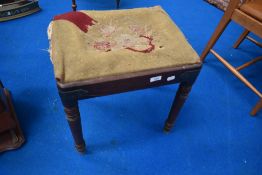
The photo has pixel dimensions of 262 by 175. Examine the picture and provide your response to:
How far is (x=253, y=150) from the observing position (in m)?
1.13

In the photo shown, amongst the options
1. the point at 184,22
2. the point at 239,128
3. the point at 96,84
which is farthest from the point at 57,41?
the point at 184,22

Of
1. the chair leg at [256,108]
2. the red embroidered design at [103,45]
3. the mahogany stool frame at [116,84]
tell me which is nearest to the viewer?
the mahogany stool frame at [116,84]

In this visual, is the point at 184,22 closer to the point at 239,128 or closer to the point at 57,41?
the point at 239,128

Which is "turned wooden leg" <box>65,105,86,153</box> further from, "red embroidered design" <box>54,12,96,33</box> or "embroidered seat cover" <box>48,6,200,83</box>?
"red embroidered design" <box>54,12,96,33</box>

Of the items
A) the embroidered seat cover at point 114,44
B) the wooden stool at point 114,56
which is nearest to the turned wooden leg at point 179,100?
the wooden stool at point 114,56

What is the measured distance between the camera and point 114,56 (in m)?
0.73

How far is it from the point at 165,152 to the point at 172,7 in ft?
4.82

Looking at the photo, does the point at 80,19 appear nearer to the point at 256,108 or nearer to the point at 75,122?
the point at 75,122

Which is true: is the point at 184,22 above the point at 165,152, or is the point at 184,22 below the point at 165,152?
above

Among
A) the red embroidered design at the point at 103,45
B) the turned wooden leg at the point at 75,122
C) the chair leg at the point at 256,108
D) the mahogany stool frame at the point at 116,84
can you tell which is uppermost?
the red embroidered design at the point at 103,45

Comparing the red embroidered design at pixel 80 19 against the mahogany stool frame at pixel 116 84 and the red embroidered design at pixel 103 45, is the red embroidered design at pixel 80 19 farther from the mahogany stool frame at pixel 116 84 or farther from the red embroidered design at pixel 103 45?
the mahogany stool frame at pixel 116 84

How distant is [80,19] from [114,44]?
20cm

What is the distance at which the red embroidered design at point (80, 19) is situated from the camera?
0.87 meters

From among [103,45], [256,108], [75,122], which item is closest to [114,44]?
[103,45]
